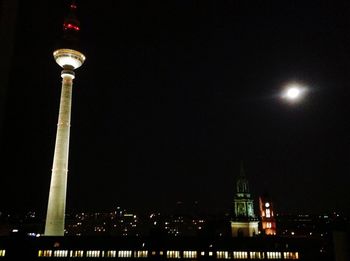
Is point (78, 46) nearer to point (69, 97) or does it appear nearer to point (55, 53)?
point (55, 53)

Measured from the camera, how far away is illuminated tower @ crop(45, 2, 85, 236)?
76.2m

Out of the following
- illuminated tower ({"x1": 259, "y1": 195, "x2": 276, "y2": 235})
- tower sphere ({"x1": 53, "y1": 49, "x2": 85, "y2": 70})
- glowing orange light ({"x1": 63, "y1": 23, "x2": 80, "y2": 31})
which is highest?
glowing orange light ({"x1": 63, "y1": 23, "x2": 80, "y2": 31})

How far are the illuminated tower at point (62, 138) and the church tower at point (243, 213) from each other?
7300 centimetres

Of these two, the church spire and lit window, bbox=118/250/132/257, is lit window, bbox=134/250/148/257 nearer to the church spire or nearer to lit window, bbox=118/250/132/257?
lit window, bbox=118/250/132/257

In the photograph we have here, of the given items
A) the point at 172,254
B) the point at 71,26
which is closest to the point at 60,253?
the point at 172,254

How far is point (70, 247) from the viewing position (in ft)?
208

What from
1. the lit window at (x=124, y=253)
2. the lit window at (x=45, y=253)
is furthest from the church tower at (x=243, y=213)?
the lit window at (x=45, y=253)

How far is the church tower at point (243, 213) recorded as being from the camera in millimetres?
128875

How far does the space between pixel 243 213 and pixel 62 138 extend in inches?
3260

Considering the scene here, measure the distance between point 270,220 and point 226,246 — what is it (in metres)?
68.9

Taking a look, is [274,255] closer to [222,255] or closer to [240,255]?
[240,255]

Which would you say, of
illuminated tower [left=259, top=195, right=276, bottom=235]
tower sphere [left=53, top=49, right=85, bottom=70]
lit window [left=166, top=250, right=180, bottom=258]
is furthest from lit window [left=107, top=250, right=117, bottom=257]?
illuminated tower [left=259, top=195, right=276, bottom=235]

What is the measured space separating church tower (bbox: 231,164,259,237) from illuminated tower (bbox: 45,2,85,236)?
239ft

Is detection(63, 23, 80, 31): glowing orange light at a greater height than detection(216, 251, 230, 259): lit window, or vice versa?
detection(63, 23, 80, 31): glowing orange light
